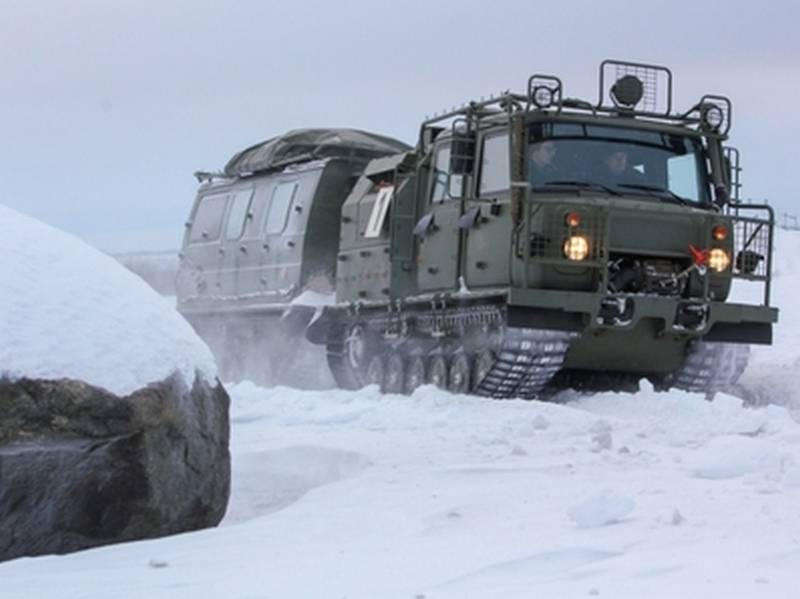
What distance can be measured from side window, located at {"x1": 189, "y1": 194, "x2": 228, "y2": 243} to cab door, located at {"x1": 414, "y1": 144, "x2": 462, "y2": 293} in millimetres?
6293

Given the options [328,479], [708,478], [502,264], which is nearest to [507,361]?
[502,264]

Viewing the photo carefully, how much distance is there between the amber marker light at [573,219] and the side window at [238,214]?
7714 mm

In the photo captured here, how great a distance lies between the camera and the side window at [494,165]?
549 inches

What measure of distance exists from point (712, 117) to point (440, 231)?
110 inches

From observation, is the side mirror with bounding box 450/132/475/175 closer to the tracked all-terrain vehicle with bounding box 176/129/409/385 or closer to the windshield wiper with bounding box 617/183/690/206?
the windshield wiper with bounding box 617/183/690/206

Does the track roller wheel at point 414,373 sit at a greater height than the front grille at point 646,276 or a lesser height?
lesser

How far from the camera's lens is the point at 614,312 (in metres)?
13.5

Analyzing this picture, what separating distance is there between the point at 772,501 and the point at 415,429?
166 inches

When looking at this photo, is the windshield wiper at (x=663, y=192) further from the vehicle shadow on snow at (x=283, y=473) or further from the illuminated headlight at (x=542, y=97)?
the vehicle shadow on snow at (x=283, y=473)

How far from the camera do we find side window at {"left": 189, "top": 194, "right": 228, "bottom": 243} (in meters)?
21.2

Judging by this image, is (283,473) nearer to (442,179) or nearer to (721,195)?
(442,179)

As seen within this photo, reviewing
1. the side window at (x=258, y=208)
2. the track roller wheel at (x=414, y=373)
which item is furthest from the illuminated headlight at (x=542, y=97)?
the side window at (x=258, y=208)

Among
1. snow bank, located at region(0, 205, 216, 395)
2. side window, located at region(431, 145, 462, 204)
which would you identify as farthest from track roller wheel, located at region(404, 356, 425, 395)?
snow bank, located at region(0, 205, 216, 395)

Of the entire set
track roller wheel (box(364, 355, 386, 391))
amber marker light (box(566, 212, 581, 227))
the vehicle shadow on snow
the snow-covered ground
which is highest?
amber marker light (box(566, 212, 581, 227))
